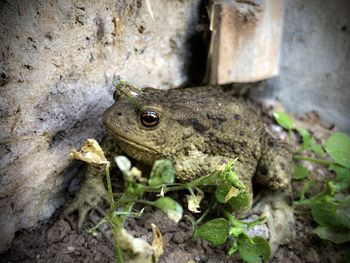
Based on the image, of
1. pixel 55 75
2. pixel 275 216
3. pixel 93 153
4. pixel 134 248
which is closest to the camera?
pixel 134 248

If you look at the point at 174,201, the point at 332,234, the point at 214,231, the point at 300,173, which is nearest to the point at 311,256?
the point at 332,234

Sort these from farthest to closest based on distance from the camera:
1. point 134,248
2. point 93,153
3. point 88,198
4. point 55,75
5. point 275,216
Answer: point 275,216 < point 88,198 < point 55,75 < point 93,153 < point 134,248

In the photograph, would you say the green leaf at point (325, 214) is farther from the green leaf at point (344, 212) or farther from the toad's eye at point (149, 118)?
the toad's eye at point (149, 118)

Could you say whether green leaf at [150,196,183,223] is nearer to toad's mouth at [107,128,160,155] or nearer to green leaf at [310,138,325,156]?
toad's mouth at [107,128,160,155]

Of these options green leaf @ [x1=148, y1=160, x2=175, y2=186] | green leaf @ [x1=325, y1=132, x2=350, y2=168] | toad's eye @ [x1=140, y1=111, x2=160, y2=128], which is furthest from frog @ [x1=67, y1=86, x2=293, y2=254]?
green leaf @ [x1=148, y1=160, x2=175, y2=186]

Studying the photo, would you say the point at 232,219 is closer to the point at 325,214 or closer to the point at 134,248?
the point at 325,214

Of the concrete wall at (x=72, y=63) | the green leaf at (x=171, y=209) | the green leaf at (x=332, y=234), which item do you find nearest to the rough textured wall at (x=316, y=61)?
the concrete wall at (x=72, y=63)
